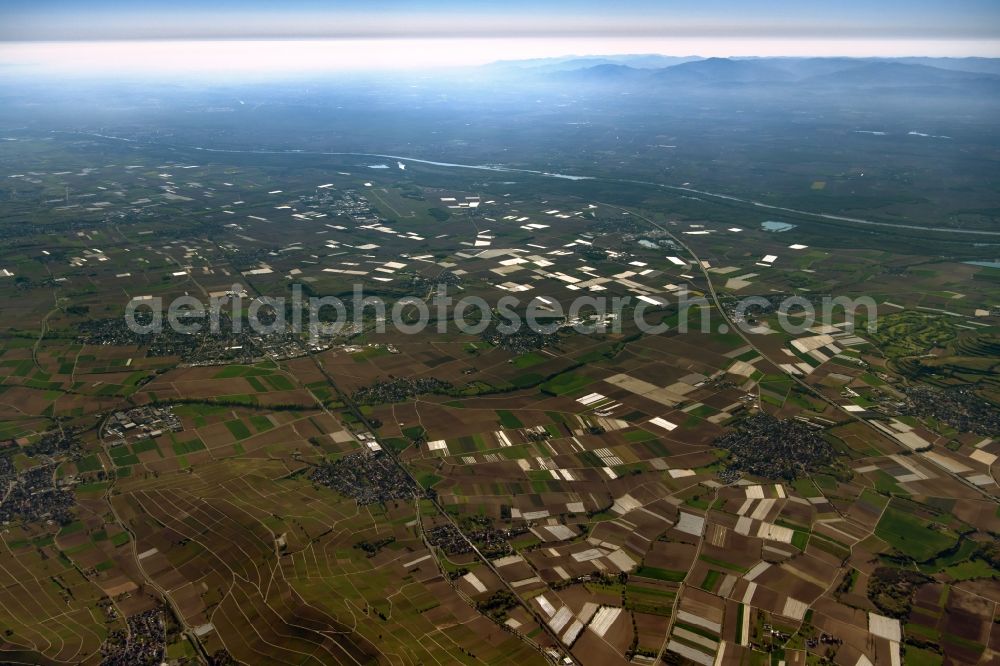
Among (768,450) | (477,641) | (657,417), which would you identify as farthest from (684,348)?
(477,641)

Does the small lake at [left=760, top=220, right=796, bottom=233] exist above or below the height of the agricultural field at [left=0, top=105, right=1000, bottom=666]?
Result: above

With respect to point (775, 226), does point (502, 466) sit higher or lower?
lower

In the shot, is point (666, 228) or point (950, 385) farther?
point (666, 228)

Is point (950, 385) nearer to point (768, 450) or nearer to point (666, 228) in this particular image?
point (768, 450)

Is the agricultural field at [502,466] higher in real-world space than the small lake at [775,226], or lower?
lower

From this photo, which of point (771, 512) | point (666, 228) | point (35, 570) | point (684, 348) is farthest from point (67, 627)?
point (666, 228)

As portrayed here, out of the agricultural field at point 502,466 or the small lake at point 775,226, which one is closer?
the agricultural field at point 502,466

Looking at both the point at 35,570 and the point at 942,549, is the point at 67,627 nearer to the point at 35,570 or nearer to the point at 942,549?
the point at 35,570

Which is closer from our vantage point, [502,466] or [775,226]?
[502,466]

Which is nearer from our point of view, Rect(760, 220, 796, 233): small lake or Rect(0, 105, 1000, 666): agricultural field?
Rect(0, 105, 1000, 666): agricultural field

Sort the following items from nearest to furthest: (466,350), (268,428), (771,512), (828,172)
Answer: (771,512)
(268,428)
(466,350)
(828,172)

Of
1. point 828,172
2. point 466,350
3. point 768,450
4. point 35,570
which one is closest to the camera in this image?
point 35,570
